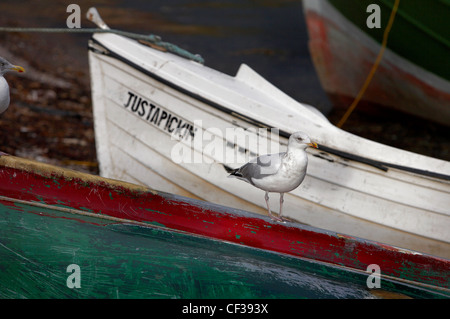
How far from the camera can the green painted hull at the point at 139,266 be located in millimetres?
3273

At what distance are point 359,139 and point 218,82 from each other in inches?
49.9

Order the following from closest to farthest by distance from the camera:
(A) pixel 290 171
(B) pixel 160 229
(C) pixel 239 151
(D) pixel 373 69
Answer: (A) pixel 290 171
(B) pixel 160 229
(C) pixel 239 151
(D) pixel 373 69

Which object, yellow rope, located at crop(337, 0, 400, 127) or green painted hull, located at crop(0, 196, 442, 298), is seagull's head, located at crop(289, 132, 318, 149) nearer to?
green painted hull, located at crop(0, 196, 442, 298)

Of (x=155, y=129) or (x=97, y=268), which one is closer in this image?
(x=97, y=268)

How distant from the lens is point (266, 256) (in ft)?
12.0

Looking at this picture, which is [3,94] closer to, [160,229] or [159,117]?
[160,229]

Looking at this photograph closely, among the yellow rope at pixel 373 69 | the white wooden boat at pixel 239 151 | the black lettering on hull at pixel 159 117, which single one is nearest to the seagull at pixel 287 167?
the white wooden boat at pixel 239 151

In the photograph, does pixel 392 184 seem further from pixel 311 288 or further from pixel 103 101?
pixel 103 101

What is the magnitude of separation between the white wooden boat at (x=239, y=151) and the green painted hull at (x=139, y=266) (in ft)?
2.82

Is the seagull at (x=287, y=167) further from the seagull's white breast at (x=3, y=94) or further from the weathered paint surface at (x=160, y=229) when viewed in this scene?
the seagull's white breast at (x=3, y=94)

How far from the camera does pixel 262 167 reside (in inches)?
140

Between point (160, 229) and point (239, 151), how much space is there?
1114mm

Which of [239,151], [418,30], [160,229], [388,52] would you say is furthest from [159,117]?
[388,52]

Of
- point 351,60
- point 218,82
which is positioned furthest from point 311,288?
point 351,60
